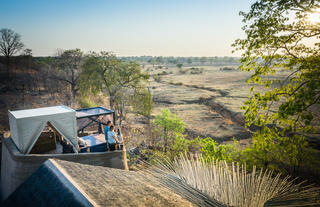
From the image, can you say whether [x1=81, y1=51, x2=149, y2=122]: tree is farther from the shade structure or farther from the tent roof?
the tent roof

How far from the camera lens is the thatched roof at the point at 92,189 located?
7.59 feet

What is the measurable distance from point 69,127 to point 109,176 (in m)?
5.50

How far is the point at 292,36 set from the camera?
463 cm

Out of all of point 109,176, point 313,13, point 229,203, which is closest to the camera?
point 229,203

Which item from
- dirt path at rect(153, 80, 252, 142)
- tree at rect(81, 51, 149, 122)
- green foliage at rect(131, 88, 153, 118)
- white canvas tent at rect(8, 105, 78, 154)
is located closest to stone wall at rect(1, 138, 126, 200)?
white canvas tent at rect(8, 105, 78, 154)

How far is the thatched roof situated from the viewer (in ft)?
7.59

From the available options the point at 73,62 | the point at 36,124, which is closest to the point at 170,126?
the point at 36,124

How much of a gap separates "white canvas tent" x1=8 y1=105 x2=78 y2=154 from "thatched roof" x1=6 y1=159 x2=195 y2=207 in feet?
13.1

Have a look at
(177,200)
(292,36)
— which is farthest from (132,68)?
(177,200)

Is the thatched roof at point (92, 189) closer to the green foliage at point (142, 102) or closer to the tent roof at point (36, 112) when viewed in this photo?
the tent roof at point (36, 112)

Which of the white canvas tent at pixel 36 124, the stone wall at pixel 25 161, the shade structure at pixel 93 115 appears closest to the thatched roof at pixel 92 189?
the stone wall at pixel 25 161

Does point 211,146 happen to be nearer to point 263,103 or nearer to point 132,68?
point 263,103

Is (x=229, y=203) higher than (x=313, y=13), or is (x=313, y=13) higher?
(x=313, y=13)

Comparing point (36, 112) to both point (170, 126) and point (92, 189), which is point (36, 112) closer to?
point (92, 189)
